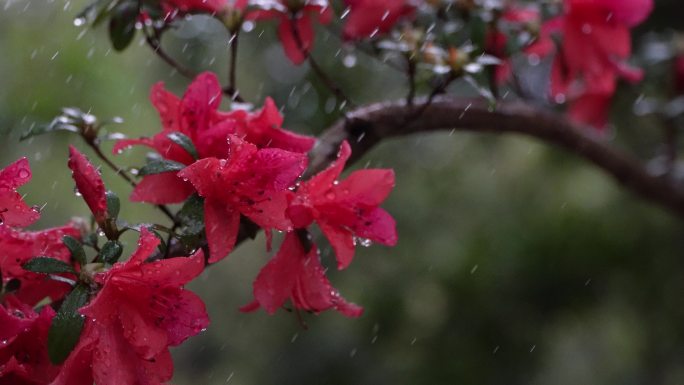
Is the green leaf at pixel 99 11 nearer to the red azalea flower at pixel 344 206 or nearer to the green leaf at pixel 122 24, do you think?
the green leaf at pixel 122 24

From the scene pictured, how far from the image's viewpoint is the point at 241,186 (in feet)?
2.15

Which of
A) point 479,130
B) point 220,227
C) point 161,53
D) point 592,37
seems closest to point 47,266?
point 220,227

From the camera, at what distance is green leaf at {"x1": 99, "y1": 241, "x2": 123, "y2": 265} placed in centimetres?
64

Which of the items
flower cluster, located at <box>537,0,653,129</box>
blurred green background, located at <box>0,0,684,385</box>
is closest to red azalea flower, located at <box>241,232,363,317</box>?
flower cluster, located at <box>537,0,653,129</box>

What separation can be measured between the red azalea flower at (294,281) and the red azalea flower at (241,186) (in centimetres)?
8

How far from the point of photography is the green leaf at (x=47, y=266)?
617 mm

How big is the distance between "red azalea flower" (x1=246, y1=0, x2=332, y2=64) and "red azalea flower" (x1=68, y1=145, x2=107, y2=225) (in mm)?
364

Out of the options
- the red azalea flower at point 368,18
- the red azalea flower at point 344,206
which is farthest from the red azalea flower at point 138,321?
the red azalea flower at point 368,18

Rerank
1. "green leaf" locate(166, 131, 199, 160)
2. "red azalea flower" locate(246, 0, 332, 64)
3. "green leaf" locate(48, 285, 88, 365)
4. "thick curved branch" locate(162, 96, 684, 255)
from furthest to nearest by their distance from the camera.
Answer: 1. "red azalea flower" locate(246, 0, 332, 64)
2. "thick curved branch" locate(162, 96, 684, 255)
3. "green leaf" locate(166, 131, 199, 160)
4. "green leaf" locate(48, 285, 88, 365)

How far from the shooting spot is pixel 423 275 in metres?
2.50

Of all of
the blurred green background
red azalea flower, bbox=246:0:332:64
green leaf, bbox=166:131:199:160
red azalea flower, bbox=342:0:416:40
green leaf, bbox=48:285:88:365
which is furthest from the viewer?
the blurred green background

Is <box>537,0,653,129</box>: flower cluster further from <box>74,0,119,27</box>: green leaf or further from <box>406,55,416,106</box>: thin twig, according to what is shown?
<box>74,0,119,27</box>: green leaf

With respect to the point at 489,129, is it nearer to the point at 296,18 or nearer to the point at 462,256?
the point at 296,18

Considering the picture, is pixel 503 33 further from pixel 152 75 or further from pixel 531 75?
pixel 152 75
